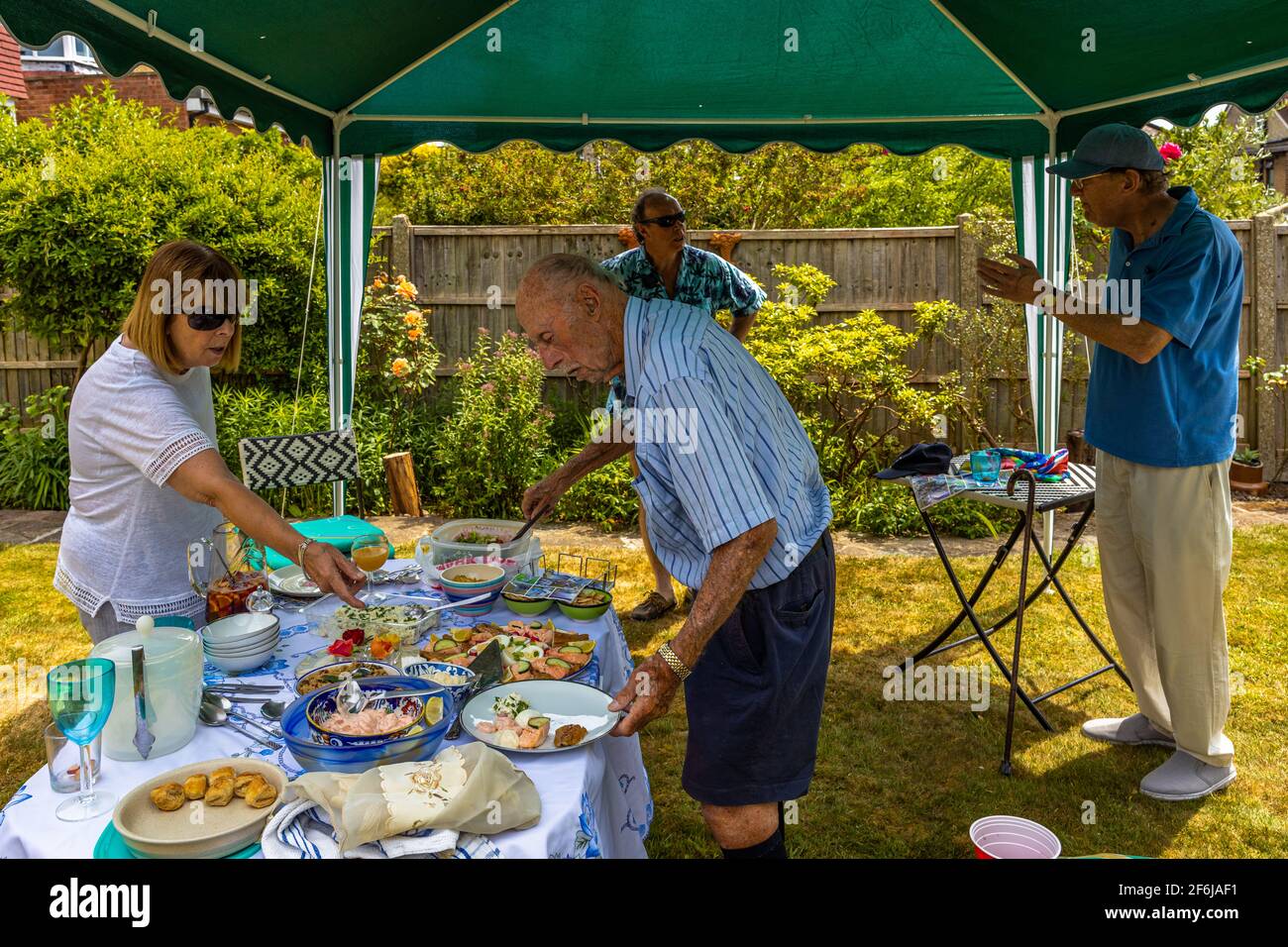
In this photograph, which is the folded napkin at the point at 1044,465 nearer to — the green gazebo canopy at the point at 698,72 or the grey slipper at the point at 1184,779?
the grey slipper at the point at 1184,779

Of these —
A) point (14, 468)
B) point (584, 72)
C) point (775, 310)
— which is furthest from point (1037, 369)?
point (14, 468)

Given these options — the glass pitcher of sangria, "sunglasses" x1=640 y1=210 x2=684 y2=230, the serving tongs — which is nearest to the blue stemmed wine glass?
the glass pitcher of sangria

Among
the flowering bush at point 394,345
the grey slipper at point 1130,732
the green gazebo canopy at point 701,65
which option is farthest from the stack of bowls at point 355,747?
the flowering bush at point 394,345

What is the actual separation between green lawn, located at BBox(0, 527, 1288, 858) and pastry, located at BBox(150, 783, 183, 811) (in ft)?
6.05

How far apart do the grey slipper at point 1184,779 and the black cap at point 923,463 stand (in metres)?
1.32

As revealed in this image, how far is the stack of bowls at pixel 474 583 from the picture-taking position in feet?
8.16

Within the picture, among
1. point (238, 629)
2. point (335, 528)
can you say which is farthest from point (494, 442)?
point (238, 629)

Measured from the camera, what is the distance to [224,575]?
2.22 meters

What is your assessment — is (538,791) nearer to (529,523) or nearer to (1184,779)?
(529,523)

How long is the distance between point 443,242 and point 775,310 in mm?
2944

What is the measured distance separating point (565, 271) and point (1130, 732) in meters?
3.06

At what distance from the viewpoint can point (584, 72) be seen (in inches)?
165
